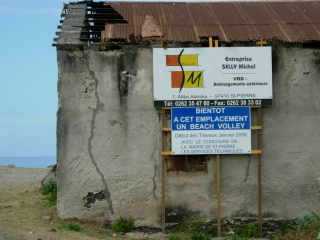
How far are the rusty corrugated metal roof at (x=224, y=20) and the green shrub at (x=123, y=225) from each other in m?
2.87

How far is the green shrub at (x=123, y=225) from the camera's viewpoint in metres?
9.20

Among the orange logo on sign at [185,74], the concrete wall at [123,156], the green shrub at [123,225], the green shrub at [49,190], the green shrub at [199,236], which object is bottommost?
the green shrub at [199,236]

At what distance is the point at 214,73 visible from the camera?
30.5 ft

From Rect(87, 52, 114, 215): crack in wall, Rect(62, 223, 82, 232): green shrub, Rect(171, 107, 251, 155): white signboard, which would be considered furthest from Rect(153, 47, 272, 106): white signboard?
Rect(62, 223, 82, 232): green shrub

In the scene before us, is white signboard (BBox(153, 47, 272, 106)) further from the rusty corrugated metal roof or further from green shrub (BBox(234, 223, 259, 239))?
green shrub (BBox(234, 223, 259, 239))

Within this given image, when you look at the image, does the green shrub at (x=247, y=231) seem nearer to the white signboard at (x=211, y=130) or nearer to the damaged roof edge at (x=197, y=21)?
the white signboard at (x=211, y=130)

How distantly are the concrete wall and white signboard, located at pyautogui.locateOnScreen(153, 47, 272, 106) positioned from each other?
0.27 metres

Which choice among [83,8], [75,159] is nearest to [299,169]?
[75,159]

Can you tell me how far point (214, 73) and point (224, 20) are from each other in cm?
149

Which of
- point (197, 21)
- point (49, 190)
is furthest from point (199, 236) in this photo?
point (49, 190)

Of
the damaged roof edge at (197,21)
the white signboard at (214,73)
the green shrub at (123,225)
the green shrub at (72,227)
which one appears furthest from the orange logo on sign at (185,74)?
the green shrub at (72,227)

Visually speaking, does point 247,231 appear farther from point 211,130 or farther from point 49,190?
point 49,190

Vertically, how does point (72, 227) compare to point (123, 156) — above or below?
below

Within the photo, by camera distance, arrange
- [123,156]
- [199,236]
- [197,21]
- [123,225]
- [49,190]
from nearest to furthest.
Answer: [199,236] → [123,225] → [123,156] → [197,21] → [49,190]
